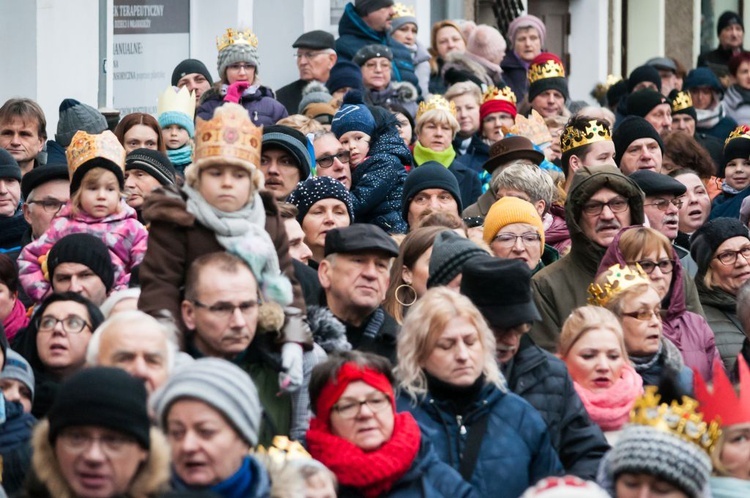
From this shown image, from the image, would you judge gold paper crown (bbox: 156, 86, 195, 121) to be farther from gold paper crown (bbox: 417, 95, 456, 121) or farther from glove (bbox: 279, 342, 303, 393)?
glove (bbox: 279, 342, 303, 393)

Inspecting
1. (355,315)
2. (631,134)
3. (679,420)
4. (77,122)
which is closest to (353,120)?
(77,122)

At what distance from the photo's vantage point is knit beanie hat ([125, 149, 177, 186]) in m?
10.7

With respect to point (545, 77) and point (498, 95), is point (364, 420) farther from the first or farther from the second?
point (545, 77)

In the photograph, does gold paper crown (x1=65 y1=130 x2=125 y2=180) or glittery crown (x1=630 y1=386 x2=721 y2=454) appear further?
gold paper crown (x1=65 y1=130 x2=125 y2=180)

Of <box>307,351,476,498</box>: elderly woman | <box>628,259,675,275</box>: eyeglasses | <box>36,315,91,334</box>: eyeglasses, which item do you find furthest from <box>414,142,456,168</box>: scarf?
<box>307,351,476,498</box>: elderly woman

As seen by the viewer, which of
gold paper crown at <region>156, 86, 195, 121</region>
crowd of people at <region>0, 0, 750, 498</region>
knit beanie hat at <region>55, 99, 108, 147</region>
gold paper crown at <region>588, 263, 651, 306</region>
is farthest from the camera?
gold paper crown at <region>156, 86, 195, 121</region>

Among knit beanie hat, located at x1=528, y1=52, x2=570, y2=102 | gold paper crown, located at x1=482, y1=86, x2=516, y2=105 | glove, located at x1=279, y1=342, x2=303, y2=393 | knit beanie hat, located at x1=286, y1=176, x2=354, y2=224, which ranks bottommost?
glove, located at x1=279, y1=342, x2=303, y2=393

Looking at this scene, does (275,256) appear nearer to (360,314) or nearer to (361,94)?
(360,314)

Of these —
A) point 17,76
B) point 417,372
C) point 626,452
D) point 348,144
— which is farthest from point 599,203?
point 17,76

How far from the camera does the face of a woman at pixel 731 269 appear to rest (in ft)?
36.8

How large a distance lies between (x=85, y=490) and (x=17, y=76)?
7.71 meters

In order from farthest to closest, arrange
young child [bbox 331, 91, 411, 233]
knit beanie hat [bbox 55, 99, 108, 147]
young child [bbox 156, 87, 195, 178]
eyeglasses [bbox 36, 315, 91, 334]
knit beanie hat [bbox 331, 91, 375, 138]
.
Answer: knit beanie hat [bbox 331, 91, 375, 138] < young child [bbox 156, 87, 195, 178] < knit beanie hat [bbox 55, 99, 108, 147] < young child [bbox 331, 91, 411, 233] < eyeglasses [bbox 36, 315, 91, 334]

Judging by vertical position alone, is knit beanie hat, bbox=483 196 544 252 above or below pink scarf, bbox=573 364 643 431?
above

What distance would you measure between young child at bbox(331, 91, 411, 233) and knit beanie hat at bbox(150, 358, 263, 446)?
4883 mm
